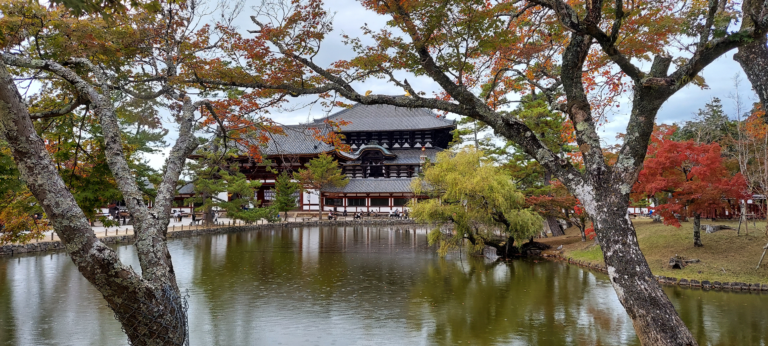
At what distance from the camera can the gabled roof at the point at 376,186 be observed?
113 ft

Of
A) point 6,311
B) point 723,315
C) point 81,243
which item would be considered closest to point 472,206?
point 723,315

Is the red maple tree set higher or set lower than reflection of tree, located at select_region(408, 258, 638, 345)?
higher

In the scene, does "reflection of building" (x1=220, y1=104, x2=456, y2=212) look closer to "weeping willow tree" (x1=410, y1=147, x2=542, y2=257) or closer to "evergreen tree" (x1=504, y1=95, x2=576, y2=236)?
"evergreen tree" (x1=504, y1=95, x2=576, y2=236)

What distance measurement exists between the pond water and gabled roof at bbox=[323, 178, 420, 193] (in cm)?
1820

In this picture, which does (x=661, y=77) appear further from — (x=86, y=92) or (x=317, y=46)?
(x=86, y=92)

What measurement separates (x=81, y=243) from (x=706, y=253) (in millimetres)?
15113

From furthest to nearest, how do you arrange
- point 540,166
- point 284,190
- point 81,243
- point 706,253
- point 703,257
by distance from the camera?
point 284,190
point 540,166
point 706,253
point 703,257
point 81,243

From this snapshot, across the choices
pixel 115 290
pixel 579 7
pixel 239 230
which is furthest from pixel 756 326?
pixel 239 230

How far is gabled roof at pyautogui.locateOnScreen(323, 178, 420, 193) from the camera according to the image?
113 ft

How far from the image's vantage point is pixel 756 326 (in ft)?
26.8

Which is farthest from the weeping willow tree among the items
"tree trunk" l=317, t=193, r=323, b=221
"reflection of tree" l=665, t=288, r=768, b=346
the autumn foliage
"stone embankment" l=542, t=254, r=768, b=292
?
"tree trunk" l=317, t=193, r=323, b=221

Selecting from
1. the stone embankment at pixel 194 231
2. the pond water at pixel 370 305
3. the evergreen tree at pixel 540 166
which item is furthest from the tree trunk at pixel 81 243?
the stone embankment at pixel 194 231

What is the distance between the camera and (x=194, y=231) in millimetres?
23828

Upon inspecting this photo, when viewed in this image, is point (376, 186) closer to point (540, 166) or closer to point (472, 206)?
point (540, 166)
